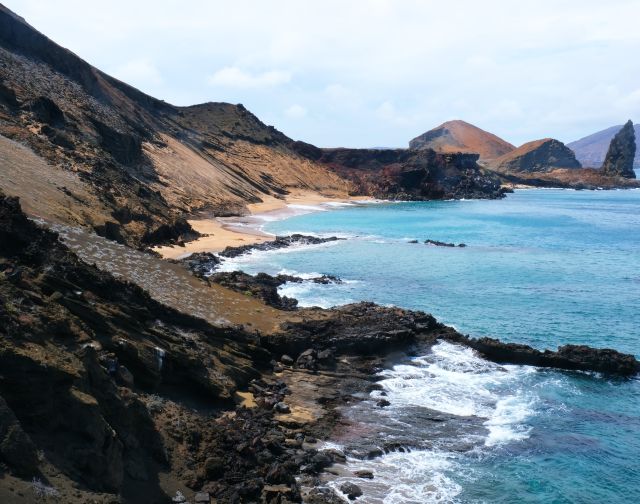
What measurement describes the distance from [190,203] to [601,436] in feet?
170

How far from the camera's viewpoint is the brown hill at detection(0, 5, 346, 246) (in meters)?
35.3

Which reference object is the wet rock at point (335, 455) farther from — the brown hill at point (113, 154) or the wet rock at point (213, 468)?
the brown hill at point (113, 154)

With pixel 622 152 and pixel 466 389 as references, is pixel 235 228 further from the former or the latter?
pixel 622 152

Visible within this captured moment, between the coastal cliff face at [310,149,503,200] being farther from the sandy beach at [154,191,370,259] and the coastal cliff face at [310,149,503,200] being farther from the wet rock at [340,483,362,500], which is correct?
the wet rock at [340,483,362,500]

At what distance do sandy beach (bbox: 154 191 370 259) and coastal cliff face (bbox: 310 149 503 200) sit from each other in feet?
91.8

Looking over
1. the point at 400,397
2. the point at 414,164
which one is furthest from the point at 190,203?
the point at 414,164

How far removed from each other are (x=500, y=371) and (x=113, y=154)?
1845 inches

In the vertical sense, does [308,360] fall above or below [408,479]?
above

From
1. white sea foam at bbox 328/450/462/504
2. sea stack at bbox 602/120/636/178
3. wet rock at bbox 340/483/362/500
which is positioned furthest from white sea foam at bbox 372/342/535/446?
sea stack at bbox 602/120/636/178

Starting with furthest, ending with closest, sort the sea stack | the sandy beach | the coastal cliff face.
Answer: the sea stack, the coastal cliff face, the sandy beach

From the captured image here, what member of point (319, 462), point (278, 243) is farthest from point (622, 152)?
point (319, 462)

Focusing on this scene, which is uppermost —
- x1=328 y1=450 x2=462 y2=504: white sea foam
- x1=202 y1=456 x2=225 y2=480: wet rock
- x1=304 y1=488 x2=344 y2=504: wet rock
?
x1=202 y1=456 x2=225 y2=480: wet rock

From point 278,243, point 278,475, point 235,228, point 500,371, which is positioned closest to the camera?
point 278,475

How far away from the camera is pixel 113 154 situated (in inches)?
2297
